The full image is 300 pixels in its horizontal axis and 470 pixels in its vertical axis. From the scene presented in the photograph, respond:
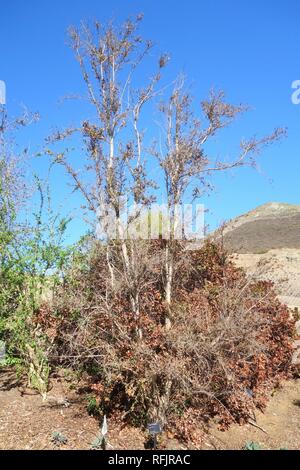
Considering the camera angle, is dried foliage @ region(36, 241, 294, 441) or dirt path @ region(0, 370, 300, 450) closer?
dirt path @ region(0, 370, 300, 450)

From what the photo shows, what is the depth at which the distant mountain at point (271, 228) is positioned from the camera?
42.9 metres

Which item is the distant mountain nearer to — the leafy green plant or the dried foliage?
the dried foliage

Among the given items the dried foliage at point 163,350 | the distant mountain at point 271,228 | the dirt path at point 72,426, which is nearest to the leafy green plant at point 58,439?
the dirt path at point 72,426

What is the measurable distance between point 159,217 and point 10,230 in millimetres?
3143

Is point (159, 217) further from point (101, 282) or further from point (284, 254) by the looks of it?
point (284, 254)

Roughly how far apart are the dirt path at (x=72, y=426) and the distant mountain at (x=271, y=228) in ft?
102

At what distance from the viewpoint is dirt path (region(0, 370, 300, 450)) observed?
21.9ft

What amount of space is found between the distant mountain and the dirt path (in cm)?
3107

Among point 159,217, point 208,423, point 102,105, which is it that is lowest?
point 208,423

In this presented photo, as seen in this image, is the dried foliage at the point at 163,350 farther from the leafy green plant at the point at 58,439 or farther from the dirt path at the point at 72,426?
the leafy green plant at the point at 58,439

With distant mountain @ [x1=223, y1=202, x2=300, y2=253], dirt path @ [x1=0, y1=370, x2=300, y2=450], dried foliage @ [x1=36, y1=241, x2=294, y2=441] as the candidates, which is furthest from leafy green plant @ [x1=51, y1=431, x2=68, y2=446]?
distant mountain @ [x1=223, y1=202, x2=300, y2=253]

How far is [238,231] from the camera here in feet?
154
